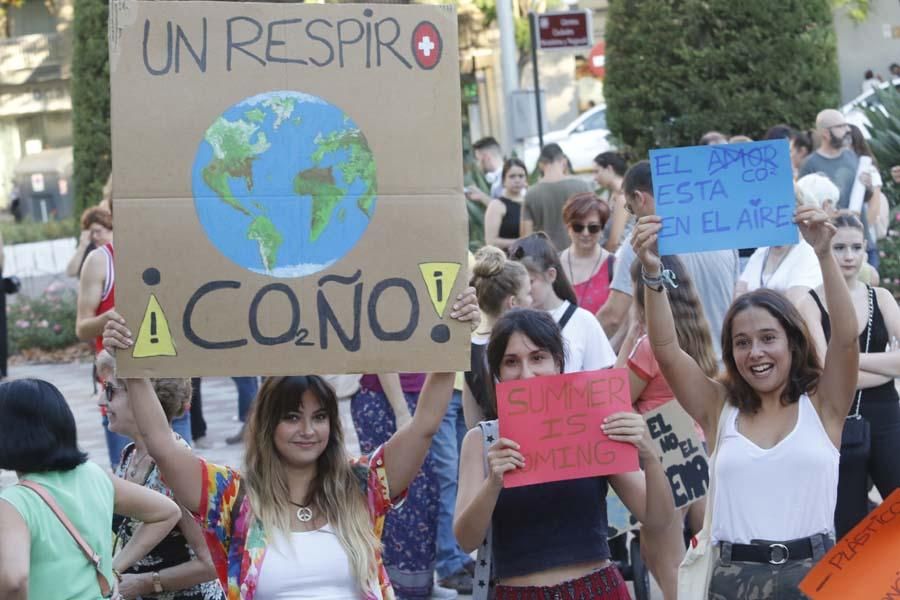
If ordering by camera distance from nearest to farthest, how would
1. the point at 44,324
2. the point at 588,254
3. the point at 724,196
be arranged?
the point at 724,196 → the point at 588,254 → the point at 44,324

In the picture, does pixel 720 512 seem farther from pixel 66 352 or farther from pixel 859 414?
pixel 66 352

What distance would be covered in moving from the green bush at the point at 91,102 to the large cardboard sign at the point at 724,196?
13.6 metres

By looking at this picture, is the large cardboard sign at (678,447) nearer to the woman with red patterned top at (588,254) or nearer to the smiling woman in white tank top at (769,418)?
the smiling woman in white tank top at (769,418)

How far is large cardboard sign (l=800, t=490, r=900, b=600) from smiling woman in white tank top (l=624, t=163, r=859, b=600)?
12 centimetres

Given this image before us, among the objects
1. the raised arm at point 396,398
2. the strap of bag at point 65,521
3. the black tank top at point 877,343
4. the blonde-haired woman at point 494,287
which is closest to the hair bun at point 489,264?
the blonde-haired woman at point 494,287

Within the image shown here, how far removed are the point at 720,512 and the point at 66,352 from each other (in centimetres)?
1437

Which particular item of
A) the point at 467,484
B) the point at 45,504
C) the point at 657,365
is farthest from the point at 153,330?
the point at 657,365

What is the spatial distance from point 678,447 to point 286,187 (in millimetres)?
2699

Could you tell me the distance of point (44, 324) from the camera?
57.4 ft

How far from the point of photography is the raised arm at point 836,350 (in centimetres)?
412

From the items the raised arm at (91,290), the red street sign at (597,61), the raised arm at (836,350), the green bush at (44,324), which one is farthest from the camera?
the red street sign at (597,61)

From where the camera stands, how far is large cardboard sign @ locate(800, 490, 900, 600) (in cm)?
386

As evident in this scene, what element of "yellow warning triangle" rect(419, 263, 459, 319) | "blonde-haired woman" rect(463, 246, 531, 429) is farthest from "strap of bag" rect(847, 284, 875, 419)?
"yellow warning triangle" rect(419, 263, 459, 319)

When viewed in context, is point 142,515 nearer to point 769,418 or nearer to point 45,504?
point 45,504
